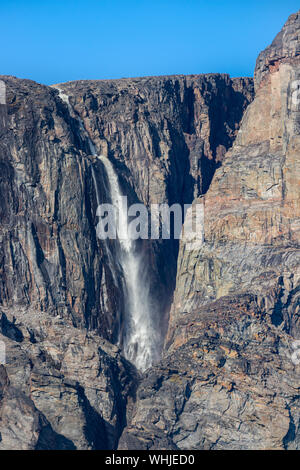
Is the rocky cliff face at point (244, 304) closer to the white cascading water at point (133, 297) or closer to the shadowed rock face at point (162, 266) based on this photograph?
the shadowed rock face at point (162, 266)

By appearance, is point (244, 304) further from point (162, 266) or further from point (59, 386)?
point (162, 266)

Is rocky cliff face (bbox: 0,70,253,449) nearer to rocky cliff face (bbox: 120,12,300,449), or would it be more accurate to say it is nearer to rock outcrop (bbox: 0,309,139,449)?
rock outcrop (bbox: 0,309,139,449)

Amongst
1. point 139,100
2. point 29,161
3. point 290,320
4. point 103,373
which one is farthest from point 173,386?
point 139,100

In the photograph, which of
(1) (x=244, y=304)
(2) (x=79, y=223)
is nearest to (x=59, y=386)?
(1) (x=244, y=304)
